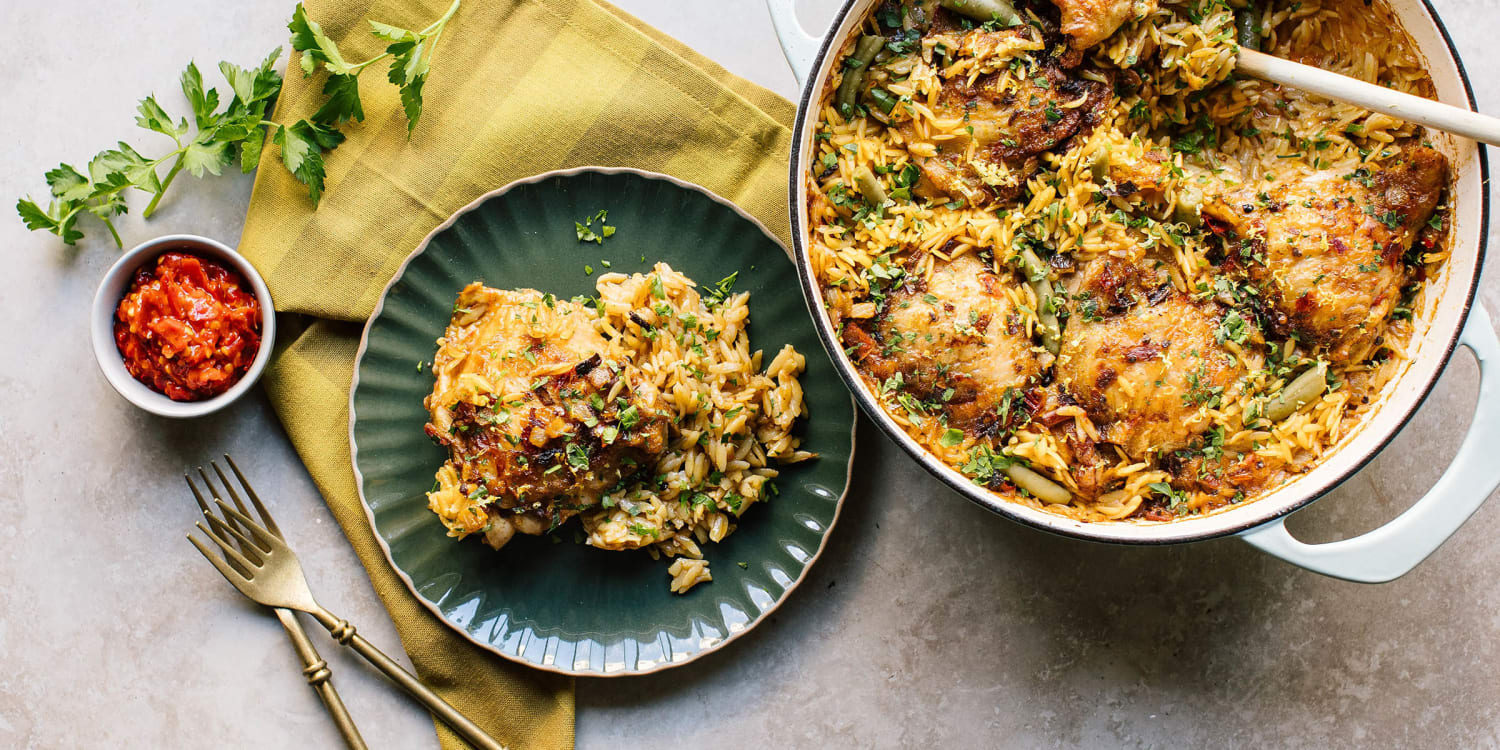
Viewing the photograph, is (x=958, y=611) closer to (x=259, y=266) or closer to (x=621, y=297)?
(x=621, y=297)

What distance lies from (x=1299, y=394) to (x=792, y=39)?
1.83 meters

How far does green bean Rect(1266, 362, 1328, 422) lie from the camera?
2.73m

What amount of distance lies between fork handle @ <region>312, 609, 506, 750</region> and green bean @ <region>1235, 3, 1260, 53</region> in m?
3.44

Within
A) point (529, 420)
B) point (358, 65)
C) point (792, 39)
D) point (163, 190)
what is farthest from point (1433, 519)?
point (163, 190)

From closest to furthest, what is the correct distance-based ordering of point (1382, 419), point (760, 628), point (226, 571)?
point (1382, 419) → point (226, 571) → point (760, 628)

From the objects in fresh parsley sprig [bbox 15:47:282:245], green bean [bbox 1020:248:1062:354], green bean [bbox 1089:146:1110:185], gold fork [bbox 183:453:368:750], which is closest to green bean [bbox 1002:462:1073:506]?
green bean [bbox 1020:248:1062:354]

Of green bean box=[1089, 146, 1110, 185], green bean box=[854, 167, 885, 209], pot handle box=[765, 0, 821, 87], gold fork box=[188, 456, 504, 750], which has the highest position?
pot handle box=[765, 0, 821, 87]

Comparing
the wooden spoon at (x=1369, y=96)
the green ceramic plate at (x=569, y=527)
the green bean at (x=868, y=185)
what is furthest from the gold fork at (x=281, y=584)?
the wooden spoon at (x=1369, y=96)

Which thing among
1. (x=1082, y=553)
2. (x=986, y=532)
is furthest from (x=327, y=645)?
(x=1082, y=553)

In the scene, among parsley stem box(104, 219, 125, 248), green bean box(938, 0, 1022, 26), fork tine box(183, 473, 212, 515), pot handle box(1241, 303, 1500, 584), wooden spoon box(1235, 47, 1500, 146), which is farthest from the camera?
parsley stem box(104, 219, 125, 248)

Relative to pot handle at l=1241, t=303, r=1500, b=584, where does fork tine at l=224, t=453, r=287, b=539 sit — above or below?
below

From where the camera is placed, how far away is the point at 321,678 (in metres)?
3.37

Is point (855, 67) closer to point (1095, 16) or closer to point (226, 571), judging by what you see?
point (1095, 16)

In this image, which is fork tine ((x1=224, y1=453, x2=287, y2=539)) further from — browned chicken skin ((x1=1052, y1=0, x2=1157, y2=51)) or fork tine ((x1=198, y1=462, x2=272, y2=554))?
browned chicken skin ((x1=1052, y1=0, x2=1157, y2=51))
